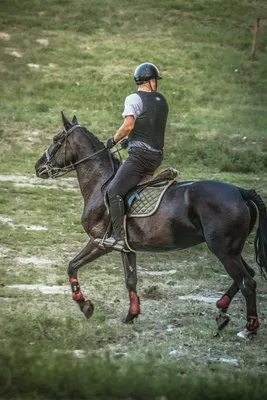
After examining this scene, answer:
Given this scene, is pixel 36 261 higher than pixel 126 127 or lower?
lower

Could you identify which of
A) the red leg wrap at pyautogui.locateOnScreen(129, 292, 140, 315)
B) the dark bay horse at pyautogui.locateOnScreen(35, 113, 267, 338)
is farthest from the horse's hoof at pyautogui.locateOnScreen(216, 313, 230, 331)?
the red leg wrap at pyautogui.locateOnScreen(129, 292, 140, 315)

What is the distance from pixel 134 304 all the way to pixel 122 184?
1424mm

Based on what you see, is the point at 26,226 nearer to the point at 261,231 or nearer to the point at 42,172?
the point at 42,172

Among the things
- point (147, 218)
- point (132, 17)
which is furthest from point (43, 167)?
point (132, 17)

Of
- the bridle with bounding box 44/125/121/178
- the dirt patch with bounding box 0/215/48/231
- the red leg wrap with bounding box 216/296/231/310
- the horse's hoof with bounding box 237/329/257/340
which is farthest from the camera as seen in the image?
the dirt patch with bounding box 0/215/48/231

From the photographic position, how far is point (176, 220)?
10.6 metres

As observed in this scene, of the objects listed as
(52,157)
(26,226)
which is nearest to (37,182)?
(26,226)

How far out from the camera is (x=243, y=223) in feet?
33.4

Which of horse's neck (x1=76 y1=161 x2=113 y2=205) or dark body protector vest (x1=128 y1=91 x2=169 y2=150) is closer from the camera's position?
dark body protector vest (x1=128 y1=91 x2=169 y2=150)

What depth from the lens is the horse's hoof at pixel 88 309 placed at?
35.3 ft

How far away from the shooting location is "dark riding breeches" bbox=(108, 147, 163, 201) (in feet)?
35.9

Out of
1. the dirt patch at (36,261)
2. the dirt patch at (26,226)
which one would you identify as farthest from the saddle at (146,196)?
the dirt patch at (26,226)

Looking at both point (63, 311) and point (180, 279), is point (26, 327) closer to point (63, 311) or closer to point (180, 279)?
point (63, 311)

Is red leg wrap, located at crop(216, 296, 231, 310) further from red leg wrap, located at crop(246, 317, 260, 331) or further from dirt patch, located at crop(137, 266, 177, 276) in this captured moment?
dirt patch, located at crop(137, 266, 177, 276)
